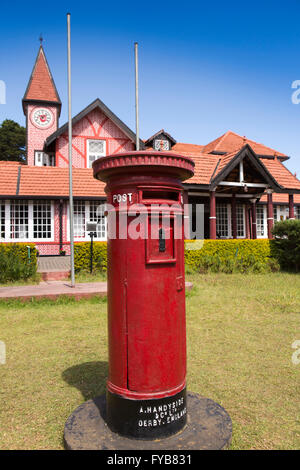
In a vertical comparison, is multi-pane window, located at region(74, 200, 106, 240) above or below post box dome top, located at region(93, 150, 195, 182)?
above

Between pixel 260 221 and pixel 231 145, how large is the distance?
597cm

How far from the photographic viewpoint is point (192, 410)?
3.18m

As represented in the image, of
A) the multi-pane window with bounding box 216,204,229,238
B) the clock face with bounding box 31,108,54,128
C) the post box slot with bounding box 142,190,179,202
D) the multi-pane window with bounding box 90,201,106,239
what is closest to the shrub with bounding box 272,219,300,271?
the multi-pane window with bounding box 216,204,229,238

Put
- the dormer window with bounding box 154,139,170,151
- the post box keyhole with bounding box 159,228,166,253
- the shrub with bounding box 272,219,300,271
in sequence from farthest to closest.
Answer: the dormer window with bounding box 154,139,170,151, the shrub with bounding box 272,219,300,271, the post box keyhole with bounding box 159,228,166,253

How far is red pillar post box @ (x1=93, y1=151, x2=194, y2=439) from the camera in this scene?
2.67 metres

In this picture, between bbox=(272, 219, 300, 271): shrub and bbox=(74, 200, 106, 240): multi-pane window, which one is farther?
bbox=(74, 200, 106, 240): multi-pane window

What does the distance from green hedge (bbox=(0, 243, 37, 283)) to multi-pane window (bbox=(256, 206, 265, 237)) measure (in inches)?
587

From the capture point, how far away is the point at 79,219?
17.1 metres

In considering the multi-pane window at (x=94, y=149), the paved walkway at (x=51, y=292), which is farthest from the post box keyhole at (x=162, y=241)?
the multi-pane window at (x=94, y=149)

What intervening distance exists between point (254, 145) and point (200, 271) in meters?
16.5

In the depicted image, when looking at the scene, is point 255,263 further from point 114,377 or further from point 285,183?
point 114,377

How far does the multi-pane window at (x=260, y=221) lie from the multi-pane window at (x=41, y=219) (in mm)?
12768

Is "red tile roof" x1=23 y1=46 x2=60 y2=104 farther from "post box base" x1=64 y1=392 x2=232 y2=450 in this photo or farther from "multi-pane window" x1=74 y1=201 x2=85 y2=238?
"post box base" x1=64 y1=392 x2=232 y2=450

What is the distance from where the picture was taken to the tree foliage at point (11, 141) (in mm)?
45875
